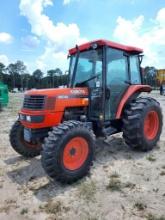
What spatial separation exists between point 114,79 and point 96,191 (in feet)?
9.00

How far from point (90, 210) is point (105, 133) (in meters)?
2.50

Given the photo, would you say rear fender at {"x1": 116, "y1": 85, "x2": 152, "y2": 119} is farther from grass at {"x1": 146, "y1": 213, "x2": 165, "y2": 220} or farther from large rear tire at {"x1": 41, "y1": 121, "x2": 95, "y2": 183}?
grass at {"x1": 146, "y1": 213, "x2": 165, "y2": 220}

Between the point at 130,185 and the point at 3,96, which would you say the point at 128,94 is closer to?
the point at 130,185

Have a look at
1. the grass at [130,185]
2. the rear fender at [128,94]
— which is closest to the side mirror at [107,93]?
the rear fender at [128,94]

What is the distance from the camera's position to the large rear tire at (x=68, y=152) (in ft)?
16.8

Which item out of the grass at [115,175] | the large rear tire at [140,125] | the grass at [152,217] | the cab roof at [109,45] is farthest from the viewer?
the large rear tire at [140,125]

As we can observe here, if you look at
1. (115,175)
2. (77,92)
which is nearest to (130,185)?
(115,175)

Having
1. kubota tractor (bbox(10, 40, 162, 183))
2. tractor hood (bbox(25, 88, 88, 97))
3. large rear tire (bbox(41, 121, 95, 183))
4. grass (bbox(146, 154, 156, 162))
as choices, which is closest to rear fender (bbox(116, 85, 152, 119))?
kubota tractor (bbox(10, 40, 162, 183))

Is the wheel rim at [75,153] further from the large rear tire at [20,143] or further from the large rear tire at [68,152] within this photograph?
the large rear tire at [20,143]

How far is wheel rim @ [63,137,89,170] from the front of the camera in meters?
5.39

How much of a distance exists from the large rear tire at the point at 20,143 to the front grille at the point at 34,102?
0.81 metres

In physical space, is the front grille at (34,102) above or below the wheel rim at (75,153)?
above

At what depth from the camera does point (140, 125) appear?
6.67 meters

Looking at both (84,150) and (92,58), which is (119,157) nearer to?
(84,150)
